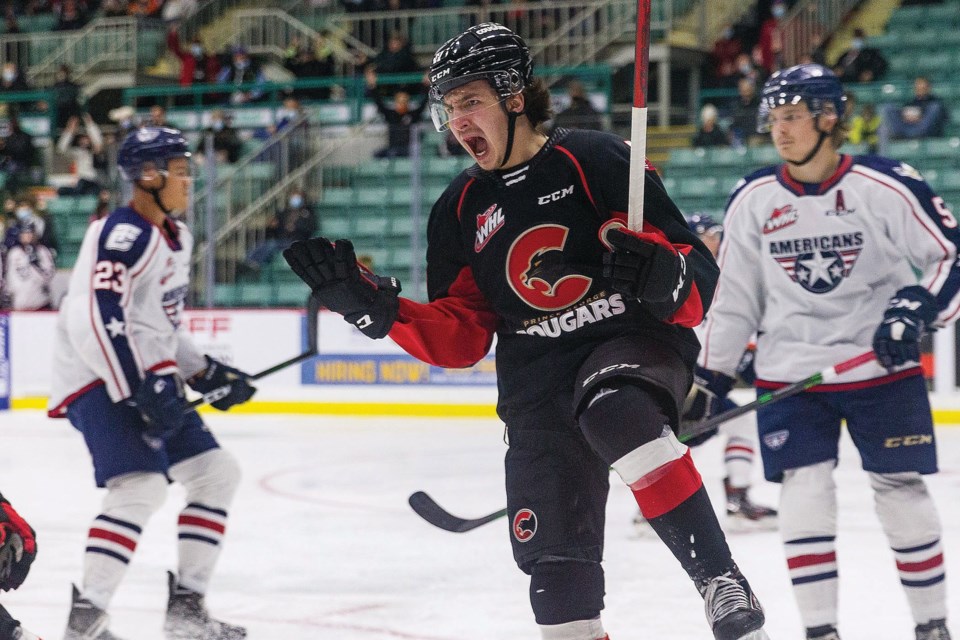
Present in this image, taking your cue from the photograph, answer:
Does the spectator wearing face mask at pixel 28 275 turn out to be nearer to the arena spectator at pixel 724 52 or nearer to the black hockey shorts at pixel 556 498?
the arena spectator at pixel 724 52

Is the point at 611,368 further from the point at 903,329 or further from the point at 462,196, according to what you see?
the point at 903,329

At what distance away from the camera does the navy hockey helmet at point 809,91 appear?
2.94m

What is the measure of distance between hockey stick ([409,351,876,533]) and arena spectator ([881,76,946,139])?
5.94 meters

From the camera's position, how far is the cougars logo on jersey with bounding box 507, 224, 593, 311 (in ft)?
7.18

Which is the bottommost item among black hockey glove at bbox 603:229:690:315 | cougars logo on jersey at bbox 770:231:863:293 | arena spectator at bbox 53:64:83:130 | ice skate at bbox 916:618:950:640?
ice skate at bbox 916:618:950:640

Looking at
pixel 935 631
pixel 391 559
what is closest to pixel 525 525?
pixel 935 631

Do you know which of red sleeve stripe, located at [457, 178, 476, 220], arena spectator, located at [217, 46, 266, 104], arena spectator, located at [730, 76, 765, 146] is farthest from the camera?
arena spectator, located at [217, 46, 266, 104]

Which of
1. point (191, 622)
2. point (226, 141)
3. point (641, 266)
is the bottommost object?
point (191, 622)

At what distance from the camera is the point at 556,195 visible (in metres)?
2.21

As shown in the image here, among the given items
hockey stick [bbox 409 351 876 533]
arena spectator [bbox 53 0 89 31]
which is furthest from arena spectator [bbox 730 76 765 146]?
arena spectator [bbox 53 0 89 31]

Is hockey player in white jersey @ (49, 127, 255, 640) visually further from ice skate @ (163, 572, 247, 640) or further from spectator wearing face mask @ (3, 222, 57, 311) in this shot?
spectator wearing face mask @ (3, 222, 57, 311)

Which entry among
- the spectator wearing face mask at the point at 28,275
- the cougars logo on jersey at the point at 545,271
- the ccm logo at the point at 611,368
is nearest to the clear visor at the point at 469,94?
the cougars logo on jersey at the point at 545,271

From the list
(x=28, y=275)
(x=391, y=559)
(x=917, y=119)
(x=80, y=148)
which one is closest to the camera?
(x=391, y=559)

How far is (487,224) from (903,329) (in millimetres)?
948
